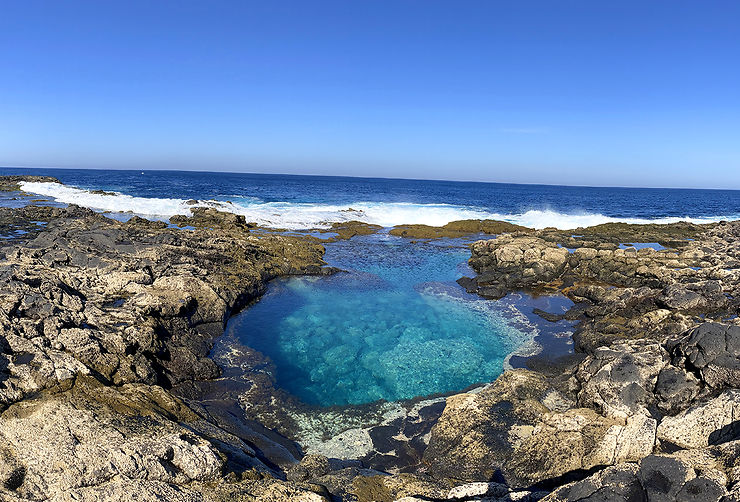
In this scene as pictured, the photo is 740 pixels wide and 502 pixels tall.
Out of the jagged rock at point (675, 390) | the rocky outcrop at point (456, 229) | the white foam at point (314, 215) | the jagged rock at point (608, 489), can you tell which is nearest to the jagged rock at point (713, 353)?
the jagged rock at point (675, 390)

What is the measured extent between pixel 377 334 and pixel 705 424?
418 inches

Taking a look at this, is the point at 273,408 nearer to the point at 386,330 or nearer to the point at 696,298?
the point at 386,330

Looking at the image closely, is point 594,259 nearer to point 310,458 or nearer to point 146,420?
point 310,458

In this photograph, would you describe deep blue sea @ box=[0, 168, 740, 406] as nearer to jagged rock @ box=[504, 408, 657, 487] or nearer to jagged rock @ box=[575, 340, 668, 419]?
jagged rock @ box=[575, 340, 668, 419]

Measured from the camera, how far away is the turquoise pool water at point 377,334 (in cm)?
1302

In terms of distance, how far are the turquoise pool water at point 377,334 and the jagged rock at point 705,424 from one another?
18.9 ft

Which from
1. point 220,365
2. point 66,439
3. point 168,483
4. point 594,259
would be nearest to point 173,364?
point 220,365

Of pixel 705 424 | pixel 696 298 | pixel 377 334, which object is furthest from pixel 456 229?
pixel 705 424

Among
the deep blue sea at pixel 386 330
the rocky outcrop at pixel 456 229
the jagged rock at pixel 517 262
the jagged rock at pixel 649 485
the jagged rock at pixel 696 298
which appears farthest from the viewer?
the rocky outcrop at pixel 456 229

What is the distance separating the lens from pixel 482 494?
6.09 meters

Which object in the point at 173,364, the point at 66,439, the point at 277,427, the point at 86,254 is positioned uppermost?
the point at 86,254

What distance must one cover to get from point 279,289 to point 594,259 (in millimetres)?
18357

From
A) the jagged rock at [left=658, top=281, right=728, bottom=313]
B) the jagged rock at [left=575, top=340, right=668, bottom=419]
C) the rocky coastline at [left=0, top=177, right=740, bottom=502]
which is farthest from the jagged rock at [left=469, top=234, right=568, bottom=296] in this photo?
the jagged rock at [left=575, top=340, right=668, bottom=419]

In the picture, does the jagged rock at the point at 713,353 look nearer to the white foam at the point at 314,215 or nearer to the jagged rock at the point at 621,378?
the jagged rock at the point at 621,378
